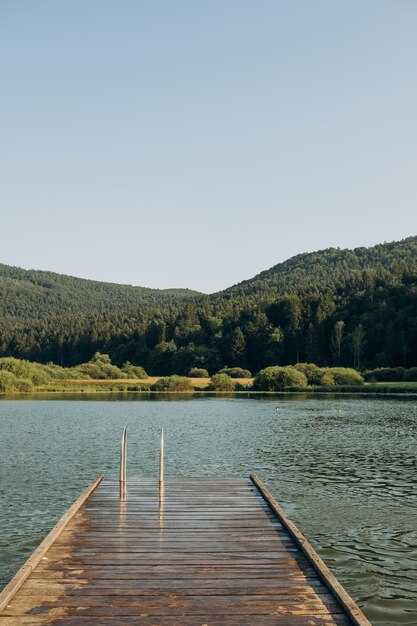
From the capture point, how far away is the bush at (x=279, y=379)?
99.8 metres

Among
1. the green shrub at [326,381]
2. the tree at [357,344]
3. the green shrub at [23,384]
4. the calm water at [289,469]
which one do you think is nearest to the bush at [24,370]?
the green shrub at [23,384]

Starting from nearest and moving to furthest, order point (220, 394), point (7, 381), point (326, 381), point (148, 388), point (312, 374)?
point (7, 381)
point (220, 394)
point (326, 381)
point (312, 374)
point (148, 388)

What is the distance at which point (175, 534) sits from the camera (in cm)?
1156

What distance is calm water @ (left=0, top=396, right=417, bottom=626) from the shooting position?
41.2 ft

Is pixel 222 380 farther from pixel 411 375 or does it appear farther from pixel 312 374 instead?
pixel 411 375

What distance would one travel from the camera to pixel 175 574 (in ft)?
30.0

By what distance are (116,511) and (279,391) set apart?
8810 centimetres

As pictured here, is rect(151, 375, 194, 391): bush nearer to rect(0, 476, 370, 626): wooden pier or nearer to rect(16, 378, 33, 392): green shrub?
rect(16, 378, 33, 392): green shrub

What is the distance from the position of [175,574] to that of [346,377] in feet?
319

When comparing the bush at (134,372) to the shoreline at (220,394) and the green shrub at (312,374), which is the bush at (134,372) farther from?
the green shrub at (312,374)

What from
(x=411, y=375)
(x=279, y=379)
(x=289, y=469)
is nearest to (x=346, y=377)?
(x=411, y=375)

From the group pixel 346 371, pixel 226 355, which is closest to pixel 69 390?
pixel 346 371

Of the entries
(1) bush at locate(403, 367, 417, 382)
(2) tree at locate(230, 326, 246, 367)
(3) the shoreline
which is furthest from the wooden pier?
(2) tree at locate(230, 326, 246, 367)

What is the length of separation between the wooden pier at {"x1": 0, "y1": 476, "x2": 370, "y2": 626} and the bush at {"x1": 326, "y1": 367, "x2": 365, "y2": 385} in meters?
90.9
